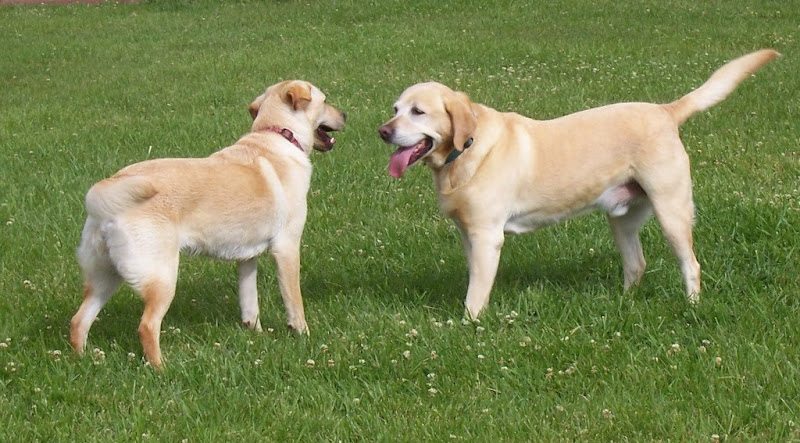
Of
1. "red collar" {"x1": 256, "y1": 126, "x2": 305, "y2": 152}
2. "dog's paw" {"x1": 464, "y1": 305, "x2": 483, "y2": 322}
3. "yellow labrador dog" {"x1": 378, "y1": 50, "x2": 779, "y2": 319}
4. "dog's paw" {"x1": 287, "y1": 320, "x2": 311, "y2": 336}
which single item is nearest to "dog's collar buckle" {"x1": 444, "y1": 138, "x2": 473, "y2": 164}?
"yellow labrador dog" {"x1": 378, "y1": 50, "x2": 779, "y2": 319}

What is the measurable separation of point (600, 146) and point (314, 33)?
423 inches

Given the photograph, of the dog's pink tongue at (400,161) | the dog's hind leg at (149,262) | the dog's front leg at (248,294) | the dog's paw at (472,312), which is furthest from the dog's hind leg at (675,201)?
the dog's hind leg at (149,262)

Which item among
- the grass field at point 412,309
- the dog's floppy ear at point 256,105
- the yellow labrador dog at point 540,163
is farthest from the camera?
the dog's floppy ear at point 256,105

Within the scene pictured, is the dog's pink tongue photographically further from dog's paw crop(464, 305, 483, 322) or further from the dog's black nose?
dog's paw crop(464, 305, 483, 322)

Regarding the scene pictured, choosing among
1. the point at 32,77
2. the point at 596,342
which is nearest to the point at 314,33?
the point at 32,77

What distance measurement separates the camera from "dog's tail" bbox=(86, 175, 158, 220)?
5023 mm

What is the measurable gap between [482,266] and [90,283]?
2.01 meters

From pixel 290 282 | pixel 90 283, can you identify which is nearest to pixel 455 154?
pixel 290 282

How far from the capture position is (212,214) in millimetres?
5488

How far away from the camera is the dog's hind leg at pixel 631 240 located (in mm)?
6258

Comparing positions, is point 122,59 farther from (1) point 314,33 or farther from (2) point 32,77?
(1) point 314,33

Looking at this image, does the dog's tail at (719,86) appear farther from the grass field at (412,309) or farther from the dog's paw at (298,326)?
the dog's paw at (298,326)

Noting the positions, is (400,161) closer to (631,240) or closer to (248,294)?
(248,294)

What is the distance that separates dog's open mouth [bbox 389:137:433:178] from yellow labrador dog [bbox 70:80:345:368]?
63cm
